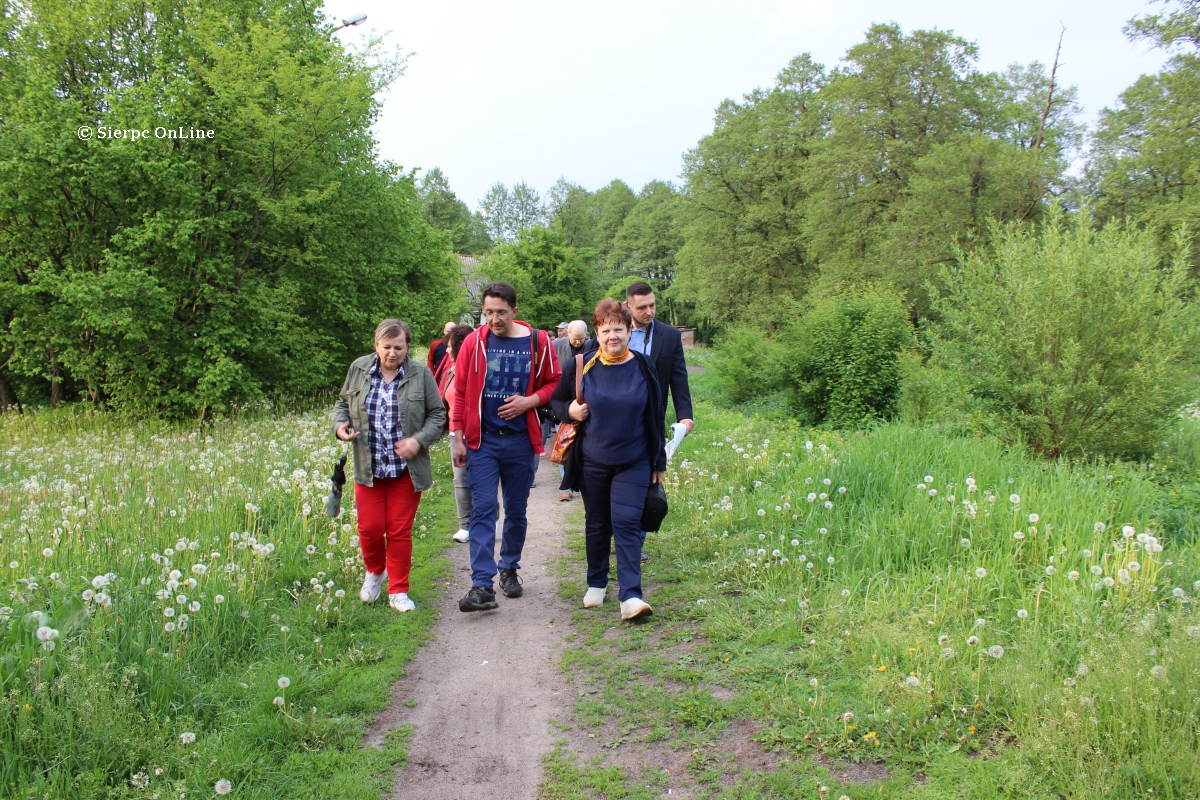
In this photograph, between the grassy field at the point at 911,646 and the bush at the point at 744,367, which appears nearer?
the grassy field at the point at 911,646

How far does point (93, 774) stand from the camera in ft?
9.91

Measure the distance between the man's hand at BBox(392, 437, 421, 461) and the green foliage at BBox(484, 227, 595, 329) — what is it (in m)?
39.8

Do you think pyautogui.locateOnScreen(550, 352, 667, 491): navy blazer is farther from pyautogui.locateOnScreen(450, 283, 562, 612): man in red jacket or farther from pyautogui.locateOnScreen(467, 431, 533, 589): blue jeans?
pyautogui.locateOnScreen(467, 431, 533, 589): blue jeans

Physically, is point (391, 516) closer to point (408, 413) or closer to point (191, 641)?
point (408, 413)

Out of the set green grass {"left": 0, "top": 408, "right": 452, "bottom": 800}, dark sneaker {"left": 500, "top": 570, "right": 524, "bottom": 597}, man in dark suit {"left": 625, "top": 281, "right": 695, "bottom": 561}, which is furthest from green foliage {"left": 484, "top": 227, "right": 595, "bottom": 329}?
dark sneaker {"left": 500, "top": 570, "right": 524, "bottom": 597}

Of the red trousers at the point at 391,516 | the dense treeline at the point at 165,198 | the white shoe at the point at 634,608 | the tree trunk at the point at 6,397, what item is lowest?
the white shoe at the point at 634,608

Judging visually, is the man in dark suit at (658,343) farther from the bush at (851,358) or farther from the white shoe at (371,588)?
the bush at (851,358)

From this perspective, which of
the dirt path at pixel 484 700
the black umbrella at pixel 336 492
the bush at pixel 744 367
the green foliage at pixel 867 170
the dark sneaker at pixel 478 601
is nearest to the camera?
the dirt path at pixel 484 700

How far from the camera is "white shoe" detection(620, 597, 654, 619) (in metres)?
4.93

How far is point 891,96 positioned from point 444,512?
28179 millimetres

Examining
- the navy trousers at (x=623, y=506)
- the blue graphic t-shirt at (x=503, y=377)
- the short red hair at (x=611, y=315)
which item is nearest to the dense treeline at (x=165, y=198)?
the blue graphic t-shirt at (x=503, y=377)

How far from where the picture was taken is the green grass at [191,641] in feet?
10.4

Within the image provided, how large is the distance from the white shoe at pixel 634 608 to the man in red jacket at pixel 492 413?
105 centimetres

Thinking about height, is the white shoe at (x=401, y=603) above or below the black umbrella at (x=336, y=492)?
below
